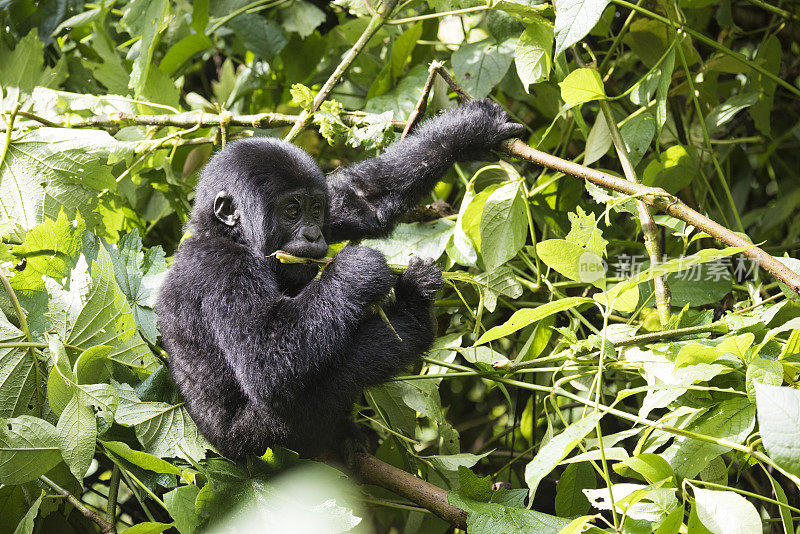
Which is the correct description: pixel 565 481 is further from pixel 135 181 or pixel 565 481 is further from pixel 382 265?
pixel 135 181

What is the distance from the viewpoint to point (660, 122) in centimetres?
217

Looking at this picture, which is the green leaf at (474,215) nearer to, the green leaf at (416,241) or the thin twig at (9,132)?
the green leaf at (416,241)

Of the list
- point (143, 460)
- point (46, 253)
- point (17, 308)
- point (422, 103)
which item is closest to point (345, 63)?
point (422, 103)

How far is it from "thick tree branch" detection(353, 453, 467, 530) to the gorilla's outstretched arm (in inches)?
29.1

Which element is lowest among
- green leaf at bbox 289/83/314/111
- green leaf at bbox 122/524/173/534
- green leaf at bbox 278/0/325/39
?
green leaf at bbox 122/524/173/534

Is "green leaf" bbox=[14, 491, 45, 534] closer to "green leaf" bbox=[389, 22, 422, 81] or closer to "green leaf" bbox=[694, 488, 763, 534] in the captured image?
"green leaf" bbox=[694, 488, 763, 534]

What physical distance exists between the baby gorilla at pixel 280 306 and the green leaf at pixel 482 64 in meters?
0.13

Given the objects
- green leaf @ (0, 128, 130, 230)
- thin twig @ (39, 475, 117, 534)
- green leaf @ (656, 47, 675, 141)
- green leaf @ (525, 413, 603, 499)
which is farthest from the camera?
green leaf @ (0, 128, 130, 230)

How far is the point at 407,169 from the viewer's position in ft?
7.93

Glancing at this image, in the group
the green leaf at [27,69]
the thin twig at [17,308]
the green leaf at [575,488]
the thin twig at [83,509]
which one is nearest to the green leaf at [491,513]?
the green leaf at [575,488]

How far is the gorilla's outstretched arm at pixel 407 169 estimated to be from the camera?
2.30 m

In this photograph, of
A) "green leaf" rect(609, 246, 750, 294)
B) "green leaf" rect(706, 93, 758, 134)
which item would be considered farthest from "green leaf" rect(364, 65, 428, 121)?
"green leaf" rect(609, 246, 750, 294)

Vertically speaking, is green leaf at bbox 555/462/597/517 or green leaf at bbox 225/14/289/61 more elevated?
green leaf at bbox 225/14/289/61

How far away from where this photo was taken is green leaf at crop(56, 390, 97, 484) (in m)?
1.85
